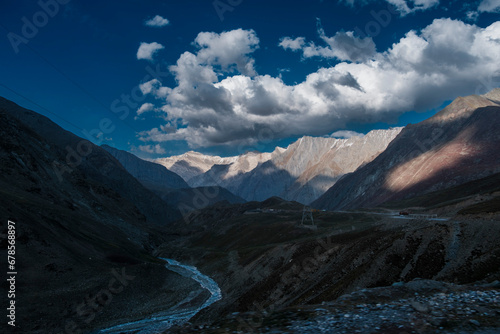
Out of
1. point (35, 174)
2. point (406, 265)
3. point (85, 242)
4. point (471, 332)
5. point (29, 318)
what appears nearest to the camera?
point (471, 332)

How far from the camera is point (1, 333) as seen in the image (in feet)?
127

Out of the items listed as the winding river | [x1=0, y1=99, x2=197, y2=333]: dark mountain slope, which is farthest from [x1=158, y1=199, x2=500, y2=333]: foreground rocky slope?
[x1=0, y1=99, x2=197, y2=333]: dark mountain slope

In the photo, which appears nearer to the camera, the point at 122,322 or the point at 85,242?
the point at 122,322

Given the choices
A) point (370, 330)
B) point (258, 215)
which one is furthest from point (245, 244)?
point (370, 330)

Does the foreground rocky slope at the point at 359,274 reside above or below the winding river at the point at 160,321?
above

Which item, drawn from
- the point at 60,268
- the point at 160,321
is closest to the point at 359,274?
the point at 160,321

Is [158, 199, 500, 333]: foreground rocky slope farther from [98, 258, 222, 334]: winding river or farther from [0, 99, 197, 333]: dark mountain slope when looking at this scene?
[0, 99, 197, 333]: dark mountain slope

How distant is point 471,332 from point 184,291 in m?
67.9

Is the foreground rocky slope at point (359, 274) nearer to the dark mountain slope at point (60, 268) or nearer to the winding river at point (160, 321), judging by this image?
the winding river at point (160, 321)

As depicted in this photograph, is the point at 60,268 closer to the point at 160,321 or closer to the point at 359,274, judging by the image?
the point at 160,321

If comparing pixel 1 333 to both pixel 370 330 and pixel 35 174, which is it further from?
pixel 35 174

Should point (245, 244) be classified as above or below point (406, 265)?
below

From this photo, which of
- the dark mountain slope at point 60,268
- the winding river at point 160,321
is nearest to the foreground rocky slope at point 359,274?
the winding river at point 160,321

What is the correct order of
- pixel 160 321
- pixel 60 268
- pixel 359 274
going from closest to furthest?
pixel 359 274 < pixel 160 321 < pixel 60 268
